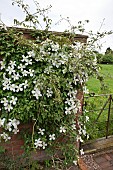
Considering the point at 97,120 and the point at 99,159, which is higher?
the point at 97,120

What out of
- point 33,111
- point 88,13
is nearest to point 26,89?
point 33,111

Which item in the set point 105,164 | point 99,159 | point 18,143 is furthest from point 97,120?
point 18,143

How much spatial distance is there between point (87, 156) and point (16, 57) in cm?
177

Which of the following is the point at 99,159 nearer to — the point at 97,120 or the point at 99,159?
the point at 99,159

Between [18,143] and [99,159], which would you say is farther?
[99,159]

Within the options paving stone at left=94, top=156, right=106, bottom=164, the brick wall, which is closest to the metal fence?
paving stone at left=94, top=156, right=106, bottom=164

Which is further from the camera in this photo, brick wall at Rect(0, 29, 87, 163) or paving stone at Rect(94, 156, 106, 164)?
paving stone at Rect(94, 156, 106, 164)

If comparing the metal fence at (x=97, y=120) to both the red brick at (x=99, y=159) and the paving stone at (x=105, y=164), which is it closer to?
the red brick at (x=99, y=159)

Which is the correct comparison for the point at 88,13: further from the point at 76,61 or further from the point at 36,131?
the point at 36,131

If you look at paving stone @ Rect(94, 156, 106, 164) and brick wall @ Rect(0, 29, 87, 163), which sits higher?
brick wall @ Rect(0, 29, 87, 163)

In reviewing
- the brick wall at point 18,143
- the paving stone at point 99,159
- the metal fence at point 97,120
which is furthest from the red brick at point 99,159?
the brick wall at point 18,143

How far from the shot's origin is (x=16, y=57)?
2.50 meters

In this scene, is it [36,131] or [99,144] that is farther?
[99,144]

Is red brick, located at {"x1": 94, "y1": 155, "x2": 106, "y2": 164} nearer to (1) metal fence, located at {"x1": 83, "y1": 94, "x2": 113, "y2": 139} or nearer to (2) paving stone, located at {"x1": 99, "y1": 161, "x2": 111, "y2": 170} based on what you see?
(2) paving stone, located at {"x1": 99, "y1": 161, "x2": 111, "y2": 170}
